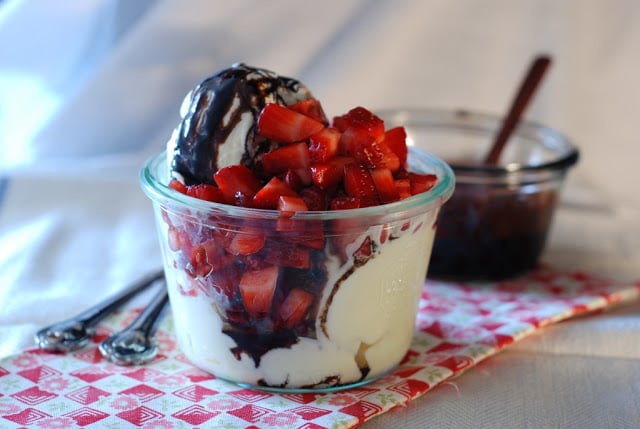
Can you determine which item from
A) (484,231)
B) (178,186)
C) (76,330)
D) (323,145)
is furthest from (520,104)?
(76,330)

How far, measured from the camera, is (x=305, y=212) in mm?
1057

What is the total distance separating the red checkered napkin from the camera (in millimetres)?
1085

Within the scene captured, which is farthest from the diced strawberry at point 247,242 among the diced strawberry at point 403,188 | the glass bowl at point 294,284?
Answer: the diced strawberry at point 403,188

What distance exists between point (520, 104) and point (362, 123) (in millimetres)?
688

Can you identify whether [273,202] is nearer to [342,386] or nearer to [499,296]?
[342,386]

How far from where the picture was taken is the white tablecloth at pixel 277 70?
73.0 inches

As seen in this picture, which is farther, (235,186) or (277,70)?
(277,70)

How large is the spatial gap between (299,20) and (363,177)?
107 centimetres

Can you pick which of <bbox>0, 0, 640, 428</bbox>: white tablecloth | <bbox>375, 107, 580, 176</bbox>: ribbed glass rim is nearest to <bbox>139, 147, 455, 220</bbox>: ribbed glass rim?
<bbox>0, 0, 640, 428</bbox>: white tablecloth

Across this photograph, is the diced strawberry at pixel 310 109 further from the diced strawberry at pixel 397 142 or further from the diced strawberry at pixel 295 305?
the diced strawberry at pixel 295 305

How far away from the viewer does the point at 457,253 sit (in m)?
1.60

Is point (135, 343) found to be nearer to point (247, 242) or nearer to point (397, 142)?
point (247, 242)

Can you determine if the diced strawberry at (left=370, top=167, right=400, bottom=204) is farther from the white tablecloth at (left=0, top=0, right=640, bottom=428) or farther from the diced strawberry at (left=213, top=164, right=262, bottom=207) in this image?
the white tablecloth at (left=0, top=0, right=640, bottom=428)

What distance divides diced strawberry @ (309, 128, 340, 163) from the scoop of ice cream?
0.08 metres
